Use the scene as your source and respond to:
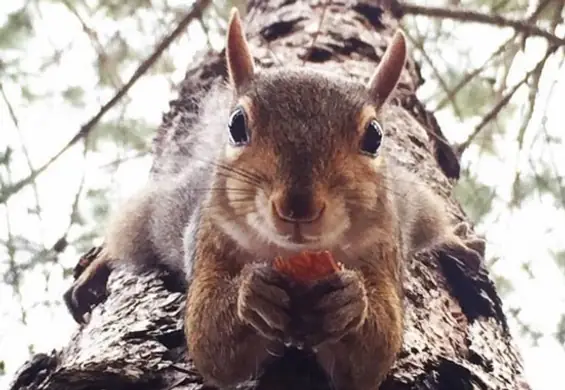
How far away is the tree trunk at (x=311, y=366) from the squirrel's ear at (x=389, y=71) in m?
0.16

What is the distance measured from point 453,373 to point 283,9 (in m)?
1.19

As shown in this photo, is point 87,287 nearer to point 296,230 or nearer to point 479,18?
point 296,230

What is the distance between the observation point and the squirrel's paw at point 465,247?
1.56 meters

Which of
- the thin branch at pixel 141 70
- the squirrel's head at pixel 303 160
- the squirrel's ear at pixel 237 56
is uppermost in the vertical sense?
the thin branch at pixel 141 70

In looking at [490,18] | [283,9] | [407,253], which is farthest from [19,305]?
[490,18]

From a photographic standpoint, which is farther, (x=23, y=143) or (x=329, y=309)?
(x=23, y=143)

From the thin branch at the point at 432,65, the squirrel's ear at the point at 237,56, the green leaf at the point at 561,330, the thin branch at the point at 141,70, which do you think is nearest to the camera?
the squirrel's ear at the point at 237,56

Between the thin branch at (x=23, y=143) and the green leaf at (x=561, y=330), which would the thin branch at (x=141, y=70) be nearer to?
the thin branch at (x=23, y=143)

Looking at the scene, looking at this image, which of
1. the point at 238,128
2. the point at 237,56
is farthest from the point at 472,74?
the point at 238,128

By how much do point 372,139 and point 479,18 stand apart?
0.98m

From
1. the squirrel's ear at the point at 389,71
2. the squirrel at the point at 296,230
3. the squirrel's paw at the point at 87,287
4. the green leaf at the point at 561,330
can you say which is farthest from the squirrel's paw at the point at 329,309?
the green leaf at the point at 561,330

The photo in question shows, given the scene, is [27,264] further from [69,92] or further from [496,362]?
[496,362]

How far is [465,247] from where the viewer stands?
1.61 metres

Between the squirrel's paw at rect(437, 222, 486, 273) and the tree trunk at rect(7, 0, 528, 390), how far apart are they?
0.04 m
